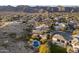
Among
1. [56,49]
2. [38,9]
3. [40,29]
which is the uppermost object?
[38,9]

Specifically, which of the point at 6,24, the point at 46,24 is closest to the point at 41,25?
the point at 46,24

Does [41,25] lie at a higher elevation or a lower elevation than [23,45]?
higher

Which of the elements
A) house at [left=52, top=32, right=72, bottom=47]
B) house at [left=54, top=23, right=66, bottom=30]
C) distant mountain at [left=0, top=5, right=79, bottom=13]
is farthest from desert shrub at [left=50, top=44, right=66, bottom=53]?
distant mountain at [left=0, top=5, right=79, bottom=13]

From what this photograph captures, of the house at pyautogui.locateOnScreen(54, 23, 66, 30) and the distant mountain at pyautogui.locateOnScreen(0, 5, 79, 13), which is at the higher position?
the distant mountain at pyautogui.locateOnScreen(0, 5, 79, 13)

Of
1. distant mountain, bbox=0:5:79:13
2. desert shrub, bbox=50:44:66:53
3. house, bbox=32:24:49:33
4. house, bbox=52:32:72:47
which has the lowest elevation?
desert shrub, bbox=50:44:66:53

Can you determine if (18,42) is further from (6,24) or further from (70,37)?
(70,37)

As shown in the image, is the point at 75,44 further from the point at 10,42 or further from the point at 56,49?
the point at 10,42

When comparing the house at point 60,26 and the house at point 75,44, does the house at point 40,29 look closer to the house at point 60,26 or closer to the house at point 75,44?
the house at point 60,26

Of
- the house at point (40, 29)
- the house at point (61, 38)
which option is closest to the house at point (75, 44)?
the house at point (61, 38)

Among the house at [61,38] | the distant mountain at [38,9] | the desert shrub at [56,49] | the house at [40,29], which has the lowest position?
the desert shrub at [56,49]

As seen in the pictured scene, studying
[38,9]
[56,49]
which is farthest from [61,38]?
[38,9]

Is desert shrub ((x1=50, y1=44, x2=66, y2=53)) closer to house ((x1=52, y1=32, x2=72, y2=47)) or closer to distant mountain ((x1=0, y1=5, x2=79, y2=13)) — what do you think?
house ((x1=52, y1=32, x2=72, y2=47))
